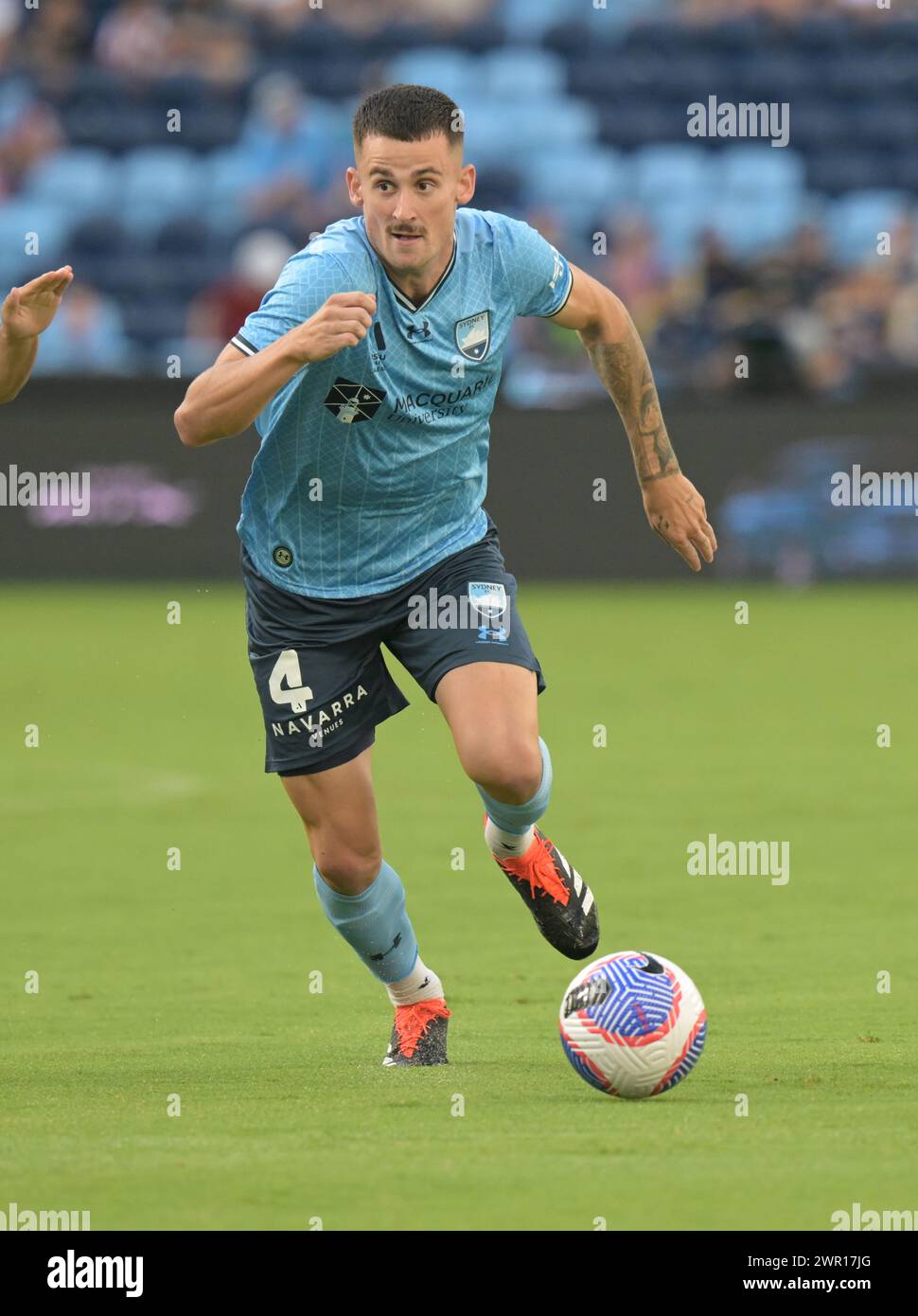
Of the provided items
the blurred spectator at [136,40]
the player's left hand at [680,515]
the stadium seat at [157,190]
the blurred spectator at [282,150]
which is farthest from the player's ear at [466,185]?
the blurred spectator at [136,40]

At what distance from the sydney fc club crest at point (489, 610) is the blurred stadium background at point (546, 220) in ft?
42.0

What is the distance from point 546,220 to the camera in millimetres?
22750

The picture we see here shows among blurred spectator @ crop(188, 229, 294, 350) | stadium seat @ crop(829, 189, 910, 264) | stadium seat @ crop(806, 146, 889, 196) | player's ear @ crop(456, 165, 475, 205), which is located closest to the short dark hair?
player's ear @ crop(456, 165, 475, 205)

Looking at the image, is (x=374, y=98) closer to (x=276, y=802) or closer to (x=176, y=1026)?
(x=176, y=1026)

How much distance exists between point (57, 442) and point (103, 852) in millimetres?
9585

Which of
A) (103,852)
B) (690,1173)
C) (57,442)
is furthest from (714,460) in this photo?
(690,1173)

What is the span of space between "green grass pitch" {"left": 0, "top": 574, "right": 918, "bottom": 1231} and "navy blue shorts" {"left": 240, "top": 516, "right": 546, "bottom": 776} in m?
0.92

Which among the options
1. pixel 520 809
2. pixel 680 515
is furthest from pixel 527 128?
pixel 520 809

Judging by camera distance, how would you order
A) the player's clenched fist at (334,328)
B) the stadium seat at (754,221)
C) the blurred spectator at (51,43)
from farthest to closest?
the blurred spectator at (51,43)
the stadium seat at (754,221)
the player's clenched fist at (334,328)

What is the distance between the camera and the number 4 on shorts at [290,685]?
651cm

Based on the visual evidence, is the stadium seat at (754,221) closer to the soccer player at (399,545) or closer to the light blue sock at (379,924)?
the soccer player at (399,545)

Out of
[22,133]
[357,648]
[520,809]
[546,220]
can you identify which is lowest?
[520,809]

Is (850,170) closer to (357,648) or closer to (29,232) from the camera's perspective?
(29,232)

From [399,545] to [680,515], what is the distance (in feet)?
3.14
